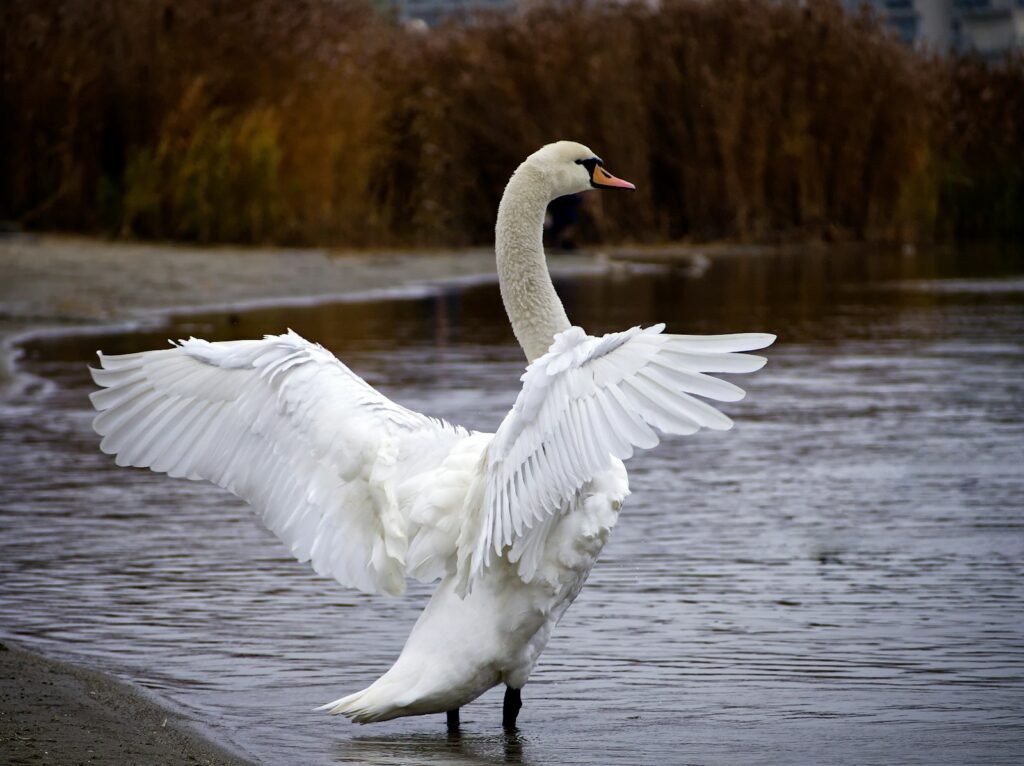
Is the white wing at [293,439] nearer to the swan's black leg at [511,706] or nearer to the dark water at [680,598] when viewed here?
the swan's black leg at [511,706]

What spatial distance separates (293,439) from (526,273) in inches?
33.0

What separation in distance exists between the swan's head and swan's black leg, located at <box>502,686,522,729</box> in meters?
1.56

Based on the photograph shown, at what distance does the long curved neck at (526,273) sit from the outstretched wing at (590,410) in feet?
2.97

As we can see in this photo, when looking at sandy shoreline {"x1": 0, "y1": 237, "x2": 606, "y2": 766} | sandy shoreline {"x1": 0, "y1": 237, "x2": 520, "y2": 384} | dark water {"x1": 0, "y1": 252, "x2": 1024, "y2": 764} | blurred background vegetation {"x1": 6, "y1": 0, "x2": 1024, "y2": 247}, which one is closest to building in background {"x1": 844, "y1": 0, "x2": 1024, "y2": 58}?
blurred background vegetation {"x1": 6, "y1": 0, "x2": 1024, "y2": 247}

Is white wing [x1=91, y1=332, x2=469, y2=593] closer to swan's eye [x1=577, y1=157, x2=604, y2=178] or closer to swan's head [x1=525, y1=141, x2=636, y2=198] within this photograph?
swan's head [x1=525, y1=141, x2=636, y2=198]

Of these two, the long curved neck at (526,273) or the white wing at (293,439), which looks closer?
the white wing at (293,439)

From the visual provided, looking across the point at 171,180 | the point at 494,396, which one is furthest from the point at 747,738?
the point at 171,180

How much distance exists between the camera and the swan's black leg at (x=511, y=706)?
5066 millimetres

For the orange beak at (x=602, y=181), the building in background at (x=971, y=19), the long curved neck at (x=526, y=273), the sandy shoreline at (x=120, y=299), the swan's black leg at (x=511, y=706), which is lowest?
the swan's black leg at (x=511, y=706)

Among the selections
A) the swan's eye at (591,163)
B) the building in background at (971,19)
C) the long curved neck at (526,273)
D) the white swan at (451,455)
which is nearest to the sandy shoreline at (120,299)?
the white swan at (451,455)

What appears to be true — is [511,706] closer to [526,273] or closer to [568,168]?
[526,273]

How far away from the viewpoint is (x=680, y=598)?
633cm

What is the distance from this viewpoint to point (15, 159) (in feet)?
67.8

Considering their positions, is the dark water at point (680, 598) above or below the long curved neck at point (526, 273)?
below
